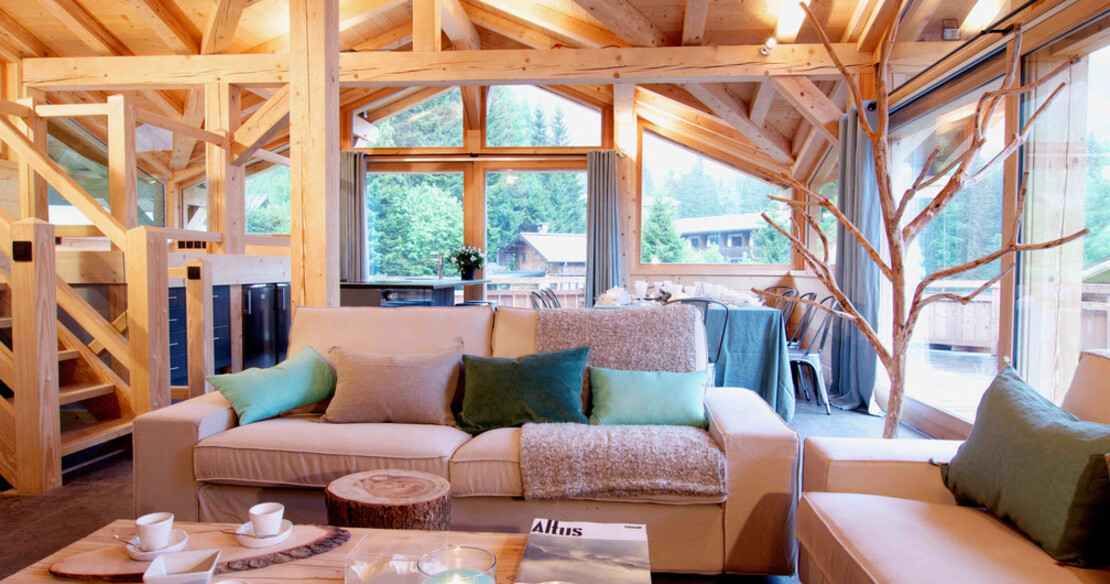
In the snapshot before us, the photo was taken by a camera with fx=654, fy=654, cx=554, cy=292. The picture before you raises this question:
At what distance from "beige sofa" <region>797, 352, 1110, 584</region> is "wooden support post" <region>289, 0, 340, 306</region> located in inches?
99.4

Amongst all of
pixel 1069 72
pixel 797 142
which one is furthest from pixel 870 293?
pixel 797 142

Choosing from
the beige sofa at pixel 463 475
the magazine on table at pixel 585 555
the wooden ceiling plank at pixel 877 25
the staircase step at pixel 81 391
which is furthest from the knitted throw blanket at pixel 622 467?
the wooden ceiling plank at pixel 877 25

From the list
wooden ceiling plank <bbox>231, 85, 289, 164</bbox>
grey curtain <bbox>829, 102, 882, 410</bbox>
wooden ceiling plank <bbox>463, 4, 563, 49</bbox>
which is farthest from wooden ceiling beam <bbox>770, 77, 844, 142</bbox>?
wooden ceiling plank <bbox>231, 85, 289, 164</bbox>

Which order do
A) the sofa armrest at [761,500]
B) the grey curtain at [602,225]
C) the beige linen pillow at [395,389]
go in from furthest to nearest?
the grey curtain at [602,225] → the beige linen pillow at [395,389] → the sofa armrest at [761,500]

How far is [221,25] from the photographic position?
520 cm

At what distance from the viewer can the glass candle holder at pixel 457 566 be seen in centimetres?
124

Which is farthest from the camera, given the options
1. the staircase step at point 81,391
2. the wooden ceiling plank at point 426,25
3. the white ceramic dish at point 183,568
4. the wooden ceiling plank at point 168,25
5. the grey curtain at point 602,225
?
the grey curtain at point 602,225

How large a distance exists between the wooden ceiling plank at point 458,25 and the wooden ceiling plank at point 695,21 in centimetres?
217

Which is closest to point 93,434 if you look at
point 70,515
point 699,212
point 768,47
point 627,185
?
point 70,515

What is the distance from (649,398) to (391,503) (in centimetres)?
111

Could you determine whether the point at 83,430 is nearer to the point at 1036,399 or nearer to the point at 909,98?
the point at 1036,399

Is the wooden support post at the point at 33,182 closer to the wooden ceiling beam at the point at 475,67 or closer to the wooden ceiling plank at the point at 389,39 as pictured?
the wooden ceiling beam at the point at 475,67

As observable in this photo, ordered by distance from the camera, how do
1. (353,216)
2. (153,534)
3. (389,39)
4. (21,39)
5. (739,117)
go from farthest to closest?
(353,216) < (389,39) < (739,117) < (21,39) < (153,534)

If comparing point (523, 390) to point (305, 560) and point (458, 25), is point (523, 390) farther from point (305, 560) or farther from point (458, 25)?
point (458, 25)
